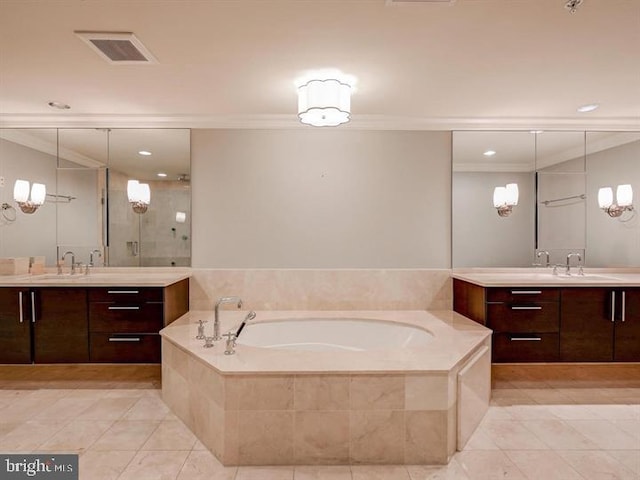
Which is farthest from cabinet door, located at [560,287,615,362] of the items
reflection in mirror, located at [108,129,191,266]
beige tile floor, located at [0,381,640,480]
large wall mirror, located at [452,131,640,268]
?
reflection in mirror, located at [108,129,191,266]

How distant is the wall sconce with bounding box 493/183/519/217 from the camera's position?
346 centimetres

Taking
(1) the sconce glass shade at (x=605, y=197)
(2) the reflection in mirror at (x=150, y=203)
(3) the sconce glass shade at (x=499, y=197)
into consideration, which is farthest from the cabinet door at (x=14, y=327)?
(1) the sconce glass shade at (x=605, y=197)

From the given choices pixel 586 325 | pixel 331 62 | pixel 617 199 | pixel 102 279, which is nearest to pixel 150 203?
pixel 102 279

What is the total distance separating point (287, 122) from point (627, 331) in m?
3.25

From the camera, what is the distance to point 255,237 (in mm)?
3477

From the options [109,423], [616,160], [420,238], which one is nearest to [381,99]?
[420,238]

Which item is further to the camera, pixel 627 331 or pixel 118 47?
pixel 627 331

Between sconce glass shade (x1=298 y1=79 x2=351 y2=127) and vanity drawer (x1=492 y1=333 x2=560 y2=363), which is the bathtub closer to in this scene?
vanity drawer (x1=492 y1=333 x2=560 y2=363)

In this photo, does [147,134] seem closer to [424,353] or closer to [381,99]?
[381,99]

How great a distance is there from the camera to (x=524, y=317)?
2.89 metres

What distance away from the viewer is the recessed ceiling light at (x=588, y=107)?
3.04 meters

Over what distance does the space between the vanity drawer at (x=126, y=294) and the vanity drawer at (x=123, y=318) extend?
4 cm

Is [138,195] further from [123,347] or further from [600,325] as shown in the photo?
[600,325]

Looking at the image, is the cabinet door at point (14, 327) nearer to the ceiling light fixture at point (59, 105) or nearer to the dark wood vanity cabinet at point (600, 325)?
the ceiling light fixture at point (59, 105)
